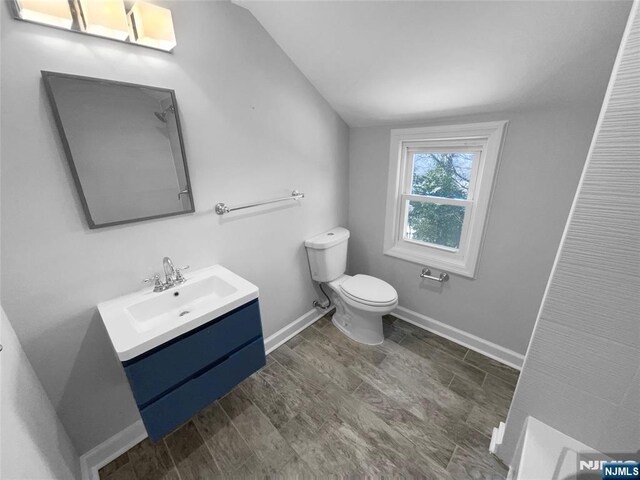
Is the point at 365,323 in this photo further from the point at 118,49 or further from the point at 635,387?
the point at 118,49

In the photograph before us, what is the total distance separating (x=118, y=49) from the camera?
1037 millimetres

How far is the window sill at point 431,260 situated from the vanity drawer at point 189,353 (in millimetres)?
1324

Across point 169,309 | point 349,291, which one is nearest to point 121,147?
point 169,309

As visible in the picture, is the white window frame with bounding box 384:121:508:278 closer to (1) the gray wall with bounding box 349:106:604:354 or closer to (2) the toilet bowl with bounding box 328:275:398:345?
(1) the gray wall with bounding box 349:106:604:354

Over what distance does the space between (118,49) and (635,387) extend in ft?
7.27

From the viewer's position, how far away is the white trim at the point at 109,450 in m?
1.21

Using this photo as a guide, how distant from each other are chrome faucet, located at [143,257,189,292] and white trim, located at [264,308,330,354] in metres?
0.87

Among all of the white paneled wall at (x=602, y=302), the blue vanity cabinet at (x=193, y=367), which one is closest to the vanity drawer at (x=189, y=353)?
the blue vanity cabinet at (x=193, y=367)

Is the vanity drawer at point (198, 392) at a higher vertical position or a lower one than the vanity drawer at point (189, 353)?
lower

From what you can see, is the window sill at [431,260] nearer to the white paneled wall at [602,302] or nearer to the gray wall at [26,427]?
the white paneled wall at [602,302]

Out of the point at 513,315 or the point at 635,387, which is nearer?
the point at 635,387

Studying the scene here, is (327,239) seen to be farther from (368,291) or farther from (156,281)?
(156,281)

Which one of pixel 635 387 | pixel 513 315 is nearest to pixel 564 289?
pixel 635 387

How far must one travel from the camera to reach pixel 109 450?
4.20 ft
